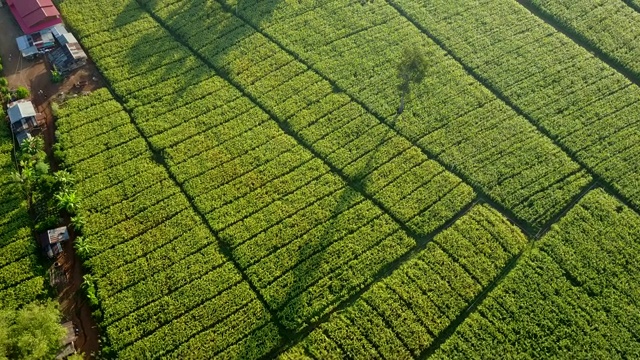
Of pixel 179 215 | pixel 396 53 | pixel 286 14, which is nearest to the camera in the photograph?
pixel 179 215

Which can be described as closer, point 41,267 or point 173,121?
point 41,267

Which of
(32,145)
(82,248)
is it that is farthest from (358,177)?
(32,145)

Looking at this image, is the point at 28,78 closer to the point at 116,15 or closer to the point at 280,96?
the point at 116,15

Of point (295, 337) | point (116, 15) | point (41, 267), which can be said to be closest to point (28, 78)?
point (116, 15)

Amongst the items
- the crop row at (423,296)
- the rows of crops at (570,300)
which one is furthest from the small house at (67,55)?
the rows of crops at (570,300)

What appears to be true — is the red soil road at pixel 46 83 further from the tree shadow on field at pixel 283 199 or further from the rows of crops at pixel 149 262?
the tree shadow on field at pixel 283 199

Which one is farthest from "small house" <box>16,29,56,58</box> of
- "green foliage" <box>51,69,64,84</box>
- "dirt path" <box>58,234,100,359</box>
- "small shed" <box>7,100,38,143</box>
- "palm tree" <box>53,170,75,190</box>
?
"dirt path" <box>58,234,100,359</box>
